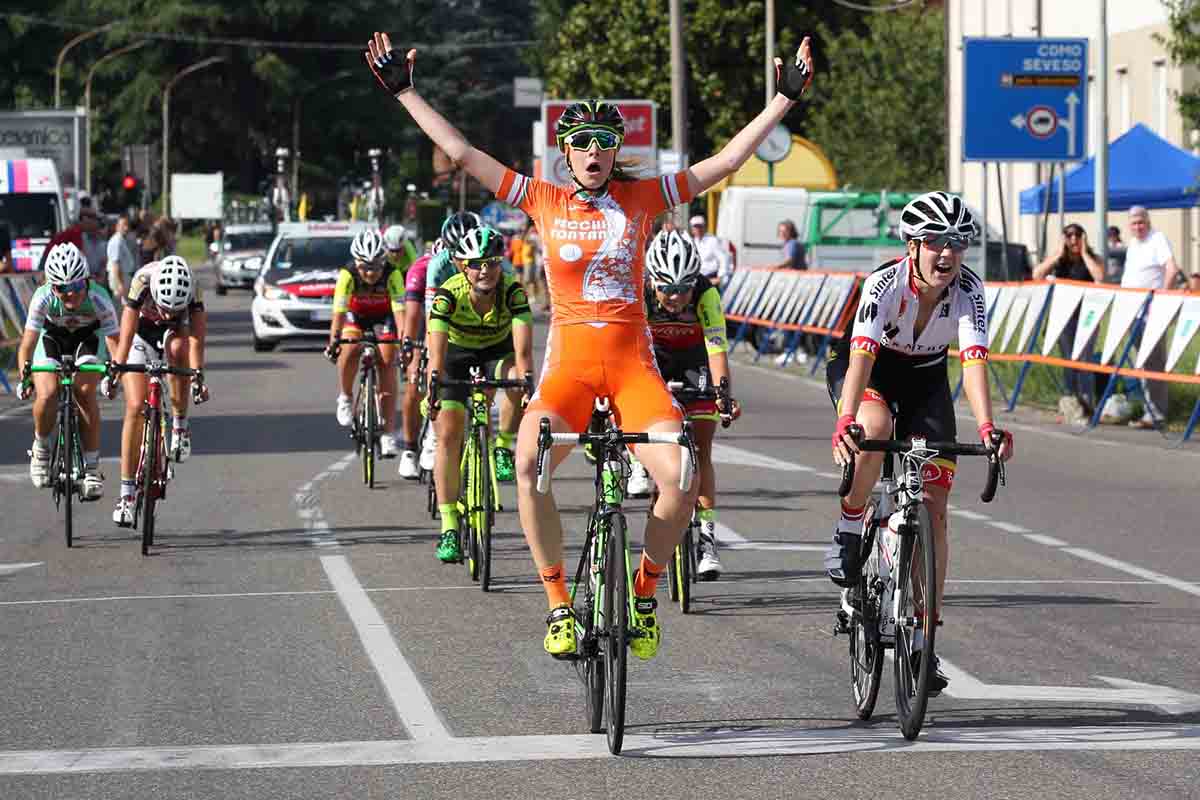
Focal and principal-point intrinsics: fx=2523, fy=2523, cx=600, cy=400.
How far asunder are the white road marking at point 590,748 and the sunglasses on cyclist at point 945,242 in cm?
157

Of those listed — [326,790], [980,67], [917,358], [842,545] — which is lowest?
[326,790]

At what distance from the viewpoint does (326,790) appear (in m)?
7.13

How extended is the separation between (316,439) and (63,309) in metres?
6.76

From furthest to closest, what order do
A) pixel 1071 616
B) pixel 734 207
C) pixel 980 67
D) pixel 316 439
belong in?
1. pixel 734 207
2. pixel 980 67
3. pixel 316 439
4. pixel 1071 616

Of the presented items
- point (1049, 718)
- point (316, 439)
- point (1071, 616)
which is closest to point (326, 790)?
point (1049, 718)

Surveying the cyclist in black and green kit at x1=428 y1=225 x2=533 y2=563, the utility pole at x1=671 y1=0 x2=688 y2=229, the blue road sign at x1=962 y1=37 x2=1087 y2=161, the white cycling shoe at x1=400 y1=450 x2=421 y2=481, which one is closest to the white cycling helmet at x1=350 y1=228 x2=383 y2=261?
the white cycling shoe at x1=400 y1=450 x2=421 y2=481

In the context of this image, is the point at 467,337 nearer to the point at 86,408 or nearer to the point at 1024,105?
the point at 86,408

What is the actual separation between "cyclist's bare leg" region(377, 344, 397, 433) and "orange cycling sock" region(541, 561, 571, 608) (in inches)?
370

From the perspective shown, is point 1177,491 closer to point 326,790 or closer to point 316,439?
point 316,439

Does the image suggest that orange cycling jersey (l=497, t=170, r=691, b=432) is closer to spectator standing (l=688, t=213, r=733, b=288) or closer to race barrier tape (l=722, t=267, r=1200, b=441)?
race barrier tape (l=722, t=267, r=1200, b=441)

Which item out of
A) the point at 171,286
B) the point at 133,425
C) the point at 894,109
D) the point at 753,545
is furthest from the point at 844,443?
the point at 894,109

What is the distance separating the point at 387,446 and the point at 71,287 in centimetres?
387

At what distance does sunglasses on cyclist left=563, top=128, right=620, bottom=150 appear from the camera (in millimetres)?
8391

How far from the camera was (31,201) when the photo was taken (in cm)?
3797
